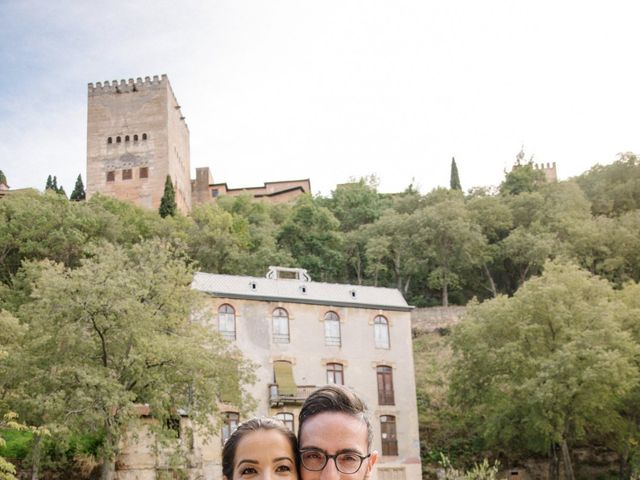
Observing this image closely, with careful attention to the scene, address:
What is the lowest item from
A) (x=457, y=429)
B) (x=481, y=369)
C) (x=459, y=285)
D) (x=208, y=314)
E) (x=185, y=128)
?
(x=457, y=429)

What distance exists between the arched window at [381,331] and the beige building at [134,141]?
36.0 metres

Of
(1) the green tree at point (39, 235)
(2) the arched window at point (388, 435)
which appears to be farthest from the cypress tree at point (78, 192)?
(2) the arched window at point (388, 435)

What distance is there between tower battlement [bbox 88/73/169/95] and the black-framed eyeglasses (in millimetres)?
74506

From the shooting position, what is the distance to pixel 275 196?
80188 millimetres

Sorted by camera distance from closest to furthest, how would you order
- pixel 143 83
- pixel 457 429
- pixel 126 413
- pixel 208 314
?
pixel 126 413 → pixel 208 314 → pixel 457 429 → pixel 143 83

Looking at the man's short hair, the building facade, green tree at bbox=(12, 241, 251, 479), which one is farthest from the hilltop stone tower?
the man's short hair

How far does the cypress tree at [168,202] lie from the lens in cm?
6444

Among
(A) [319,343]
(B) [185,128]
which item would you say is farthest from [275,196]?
(A) [319,343]

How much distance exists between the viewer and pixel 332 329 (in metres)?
38.5

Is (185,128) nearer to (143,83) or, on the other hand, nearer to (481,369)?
(143,83)

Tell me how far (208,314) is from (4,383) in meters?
7.80

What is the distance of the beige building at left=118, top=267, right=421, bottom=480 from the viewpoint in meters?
36.3

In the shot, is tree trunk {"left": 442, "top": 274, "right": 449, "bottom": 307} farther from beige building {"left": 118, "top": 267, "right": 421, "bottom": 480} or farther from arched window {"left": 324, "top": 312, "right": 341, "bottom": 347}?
arched window {"left": 324, "top": 312, "right": 341, "bottom": 347}

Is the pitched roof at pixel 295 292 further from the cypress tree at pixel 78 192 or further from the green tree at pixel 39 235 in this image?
the cypress tree at pixel 78 192
